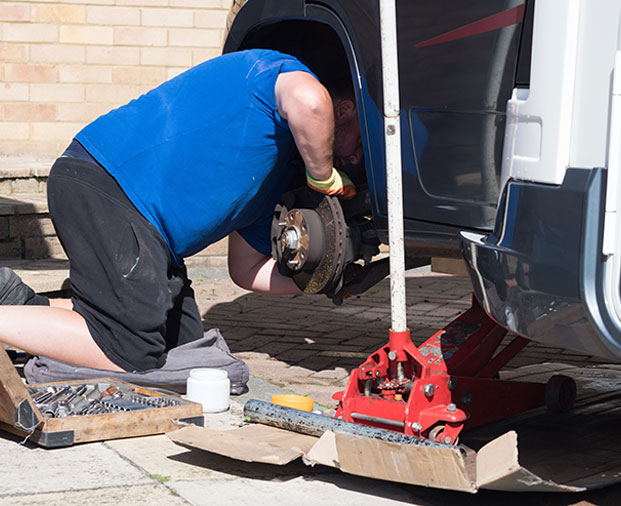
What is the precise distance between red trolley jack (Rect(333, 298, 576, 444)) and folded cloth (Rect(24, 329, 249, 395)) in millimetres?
682

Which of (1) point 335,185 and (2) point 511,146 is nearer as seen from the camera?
(2) point 511,146

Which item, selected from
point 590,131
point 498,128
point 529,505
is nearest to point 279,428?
point 529,505

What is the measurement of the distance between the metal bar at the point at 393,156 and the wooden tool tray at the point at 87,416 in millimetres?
715

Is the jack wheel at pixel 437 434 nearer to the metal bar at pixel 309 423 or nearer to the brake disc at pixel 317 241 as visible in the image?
the metal bar at pixel 309 423

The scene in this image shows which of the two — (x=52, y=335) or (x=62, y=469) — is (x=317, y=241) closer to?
(x=52, y=335)

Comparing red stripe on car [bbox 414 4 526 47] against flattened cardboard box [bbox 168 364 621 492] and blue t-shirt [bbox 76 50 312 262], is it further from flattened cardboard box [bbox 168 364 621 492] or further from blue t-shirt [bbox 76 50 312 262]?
flattened cardboard box [bbox 168 364 621 492]

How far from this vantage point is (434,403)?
111 inches

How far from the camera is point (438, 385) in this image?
282 centimetres

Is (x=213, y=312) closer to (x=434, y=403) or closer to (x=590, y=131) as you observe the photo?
(x=434, y=403)

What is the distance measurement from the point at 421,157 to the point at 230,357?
1.11 metres

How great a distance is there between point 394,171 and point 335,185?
56 centimetres

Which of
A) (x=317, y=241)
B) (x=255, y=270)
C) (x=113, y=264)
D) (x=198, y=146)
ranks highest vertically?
(x=198, y=146)

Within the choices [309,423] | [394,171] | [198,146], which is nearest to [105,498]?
[309,423]

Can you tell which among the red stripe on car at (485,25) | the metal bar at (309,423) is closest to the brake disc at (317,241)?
the metal bar at (309,423)
